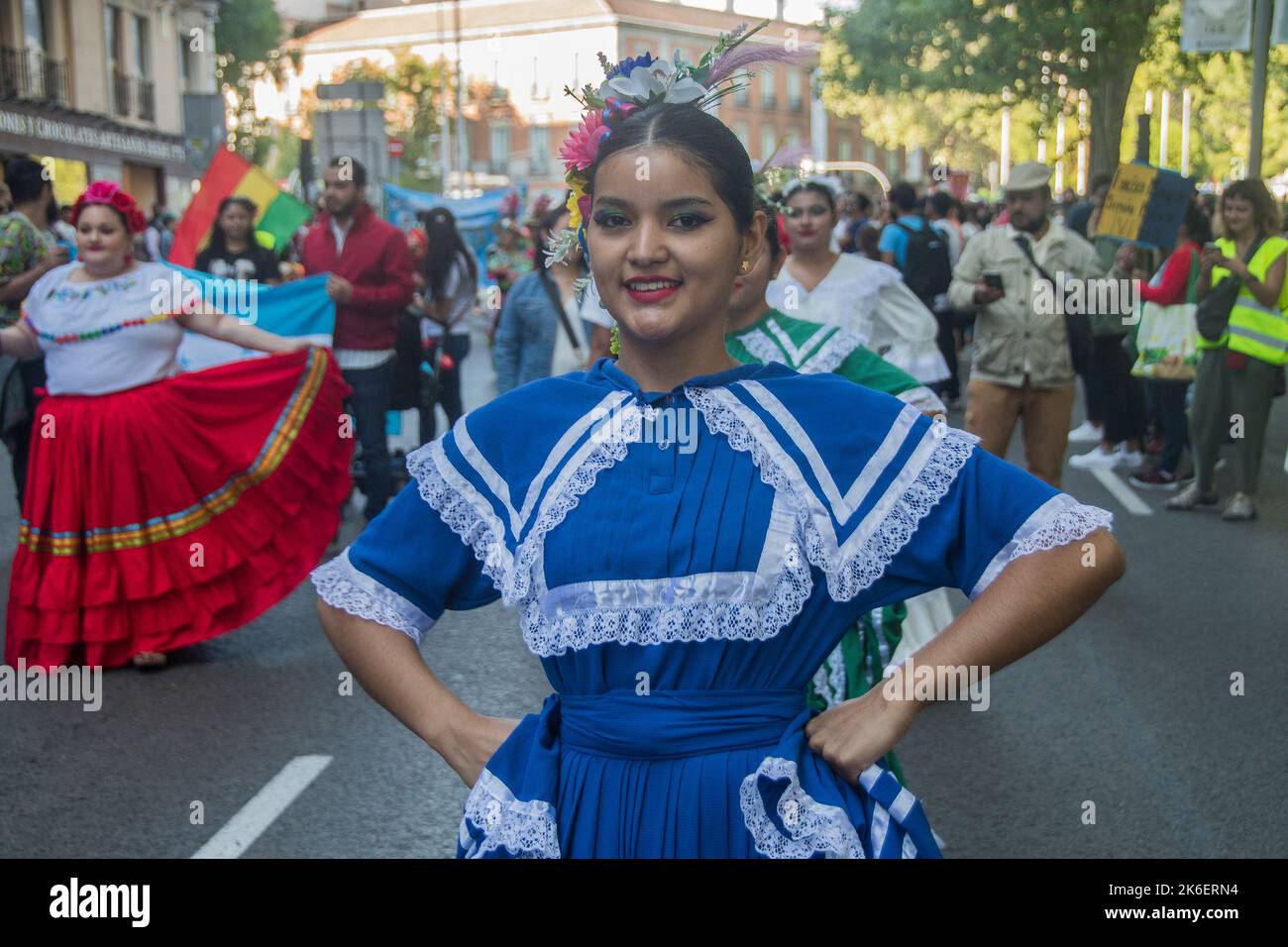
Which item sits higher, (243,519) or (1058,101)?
(1058,101)

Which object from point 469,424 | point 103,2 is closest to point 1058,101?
point 103,2

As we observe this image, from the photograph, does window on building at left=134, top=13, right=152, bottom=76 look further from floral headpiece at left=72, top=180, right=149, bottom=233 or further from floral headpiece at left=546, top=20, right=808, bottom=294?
floral headpiece at left=546, top=20, right=808, bottom=294

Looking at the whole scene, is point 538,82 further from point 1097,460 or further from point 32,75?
Answer: point 1097,460

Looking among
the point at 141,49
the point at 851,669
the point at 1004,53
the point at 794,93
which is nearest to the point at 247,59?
the point at 141,49

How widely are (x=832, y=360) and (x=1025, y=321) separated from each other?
446 cm

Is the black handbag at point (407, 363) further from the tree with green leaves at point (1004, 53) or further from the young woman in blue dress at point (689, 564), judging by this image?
the tree with green leaves at point (1004, 53)

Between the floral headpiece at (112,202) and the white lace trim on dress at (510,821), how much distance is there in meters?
5.33

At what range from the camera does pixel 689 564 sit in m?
2.32

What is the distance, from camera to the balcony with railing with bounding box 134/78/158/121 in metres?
38.7

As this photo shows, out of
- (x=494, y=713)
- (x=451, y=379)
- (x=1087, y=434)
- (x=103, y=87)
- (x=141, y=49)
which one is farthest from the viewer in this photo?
(x=141, y=49)

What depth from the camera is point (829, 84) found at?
3500 centimetres

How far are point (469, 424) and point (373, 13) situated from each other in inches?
4258

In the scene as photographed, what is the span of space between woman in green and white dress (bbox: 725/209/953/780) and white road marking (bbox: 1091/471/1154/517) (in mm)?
6245

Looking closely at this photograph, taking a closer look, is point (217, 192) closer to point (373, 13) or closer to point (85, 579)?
point (85, 579)
